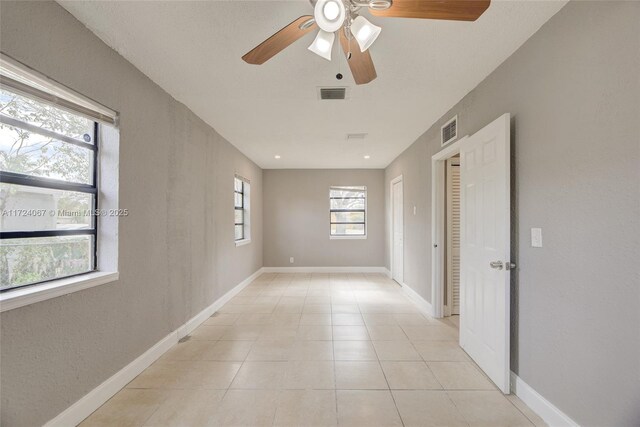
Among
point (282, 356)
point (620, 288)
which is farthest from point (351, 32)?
point (282, 356)

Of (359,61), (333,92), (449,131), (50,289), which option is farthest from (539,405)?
(50,289)

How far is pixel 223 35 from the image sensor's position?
190 cm

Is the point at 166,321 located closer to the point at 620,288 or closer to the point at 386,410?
the point at 386,410

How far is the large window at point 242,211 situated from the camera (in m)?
5.38

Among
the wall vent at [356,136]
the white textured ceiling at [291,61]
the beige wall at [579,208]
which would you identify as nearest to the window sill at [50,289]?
the white textured ceiling at [291,61]

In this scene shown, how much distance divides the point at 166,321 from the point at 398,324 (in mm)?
2534

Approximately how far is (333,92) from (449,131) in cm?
144

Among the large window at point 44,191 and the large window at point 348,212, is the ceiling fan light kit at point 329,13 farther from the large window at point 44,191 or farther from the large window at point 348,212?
the large window at point 348,212

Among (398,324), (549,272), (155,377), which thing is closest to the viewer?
(549,272)

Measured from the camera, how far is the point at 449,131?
10.5 ft

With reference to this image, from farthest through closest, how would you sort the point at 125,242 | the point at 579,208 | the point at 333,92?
the point at 333,92
the point at 125,242
the point at 579,208

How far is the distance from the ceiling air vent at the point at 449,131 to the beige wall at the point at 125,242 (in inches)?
115

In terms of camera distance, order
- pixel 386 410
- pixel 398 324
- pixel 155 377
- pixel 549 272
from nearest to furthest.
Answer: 1. pixel 549 272
2. pixel 386 410
3. pixel 155 377
4. pixel 398 324

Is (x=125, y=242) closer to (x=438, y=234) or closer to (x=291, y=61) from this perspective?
(x=291, y=61)
